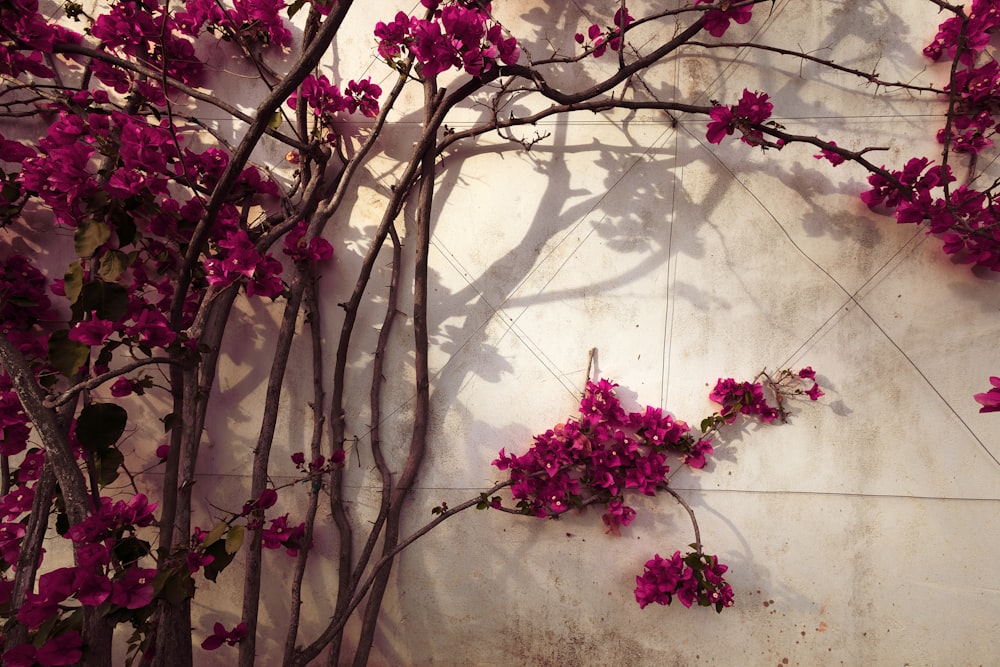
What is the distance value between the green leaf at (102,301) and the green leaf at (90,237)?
0.23ft

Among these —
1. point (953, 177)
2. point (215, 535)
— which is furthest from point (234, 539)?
point (953, 177)

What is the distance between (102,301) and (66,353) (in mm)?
118

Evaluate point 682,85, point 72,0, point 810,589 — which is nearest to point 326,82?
point 72,0

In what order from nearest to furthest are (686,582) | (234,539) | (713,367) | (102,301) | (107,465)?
(234,539) < (102,301) < (107,465) < (686,582) < (713,367)

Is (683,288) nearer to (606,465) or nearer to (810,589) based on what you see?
(606,465)

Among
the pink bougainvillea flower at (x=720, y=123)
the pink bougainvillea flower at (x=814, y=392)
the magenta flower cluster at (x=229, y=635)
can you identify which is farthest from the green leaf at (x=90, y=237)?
the pink bougainvillea flower at (x=814, y=392)

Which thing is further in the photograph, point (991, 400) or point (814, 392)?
point (814, 392)

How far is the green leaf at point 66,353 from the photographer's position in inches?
40.4

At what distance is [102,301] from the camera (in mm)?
1083

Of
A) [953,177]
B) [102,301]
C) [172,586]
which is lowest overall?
[172,586]

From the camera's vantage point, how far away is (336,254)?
164cm

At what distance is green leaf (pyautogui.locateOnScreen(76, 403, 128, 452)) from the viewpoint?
42.6 inches

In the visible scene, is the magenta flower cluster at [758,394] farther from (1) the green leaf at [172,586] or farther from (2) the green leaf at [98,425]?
(2) the green leaf at [98,425]

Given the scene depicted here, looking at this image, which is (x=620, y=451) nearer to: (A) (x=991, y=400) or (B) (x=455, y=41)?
(A) (x=991, y=400)
